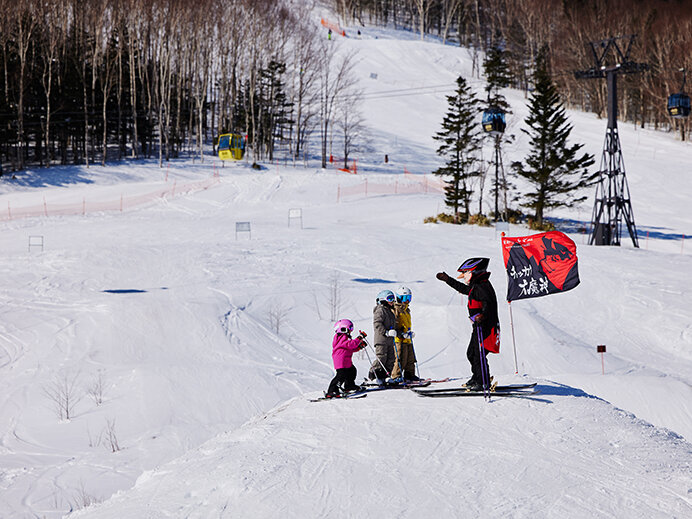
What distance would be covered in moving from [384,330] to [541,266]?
102 inches

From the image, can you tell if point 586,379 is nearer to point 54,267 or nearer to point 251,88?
point 54,267

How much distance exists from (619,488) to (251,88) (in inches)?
2116

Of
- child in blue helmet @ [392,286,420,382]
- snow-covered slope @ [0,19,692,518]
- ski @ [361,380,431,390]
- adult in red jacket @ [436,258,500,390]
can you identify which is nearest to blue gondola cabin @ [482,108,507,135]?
snow-covered slope @ [0,19,692,518]

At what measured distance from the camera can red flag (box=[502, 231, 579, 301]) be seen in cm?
896

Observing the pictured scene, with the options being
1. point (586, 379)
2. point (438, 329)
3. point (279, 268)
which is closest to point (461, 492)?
point (586, 379)

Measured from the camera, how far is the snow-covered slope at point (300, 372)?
17.6ft

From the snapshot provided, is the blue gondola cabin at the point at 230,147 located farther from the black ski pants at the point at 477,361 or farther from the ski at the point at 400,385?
the black ski pants at the point at 477,361

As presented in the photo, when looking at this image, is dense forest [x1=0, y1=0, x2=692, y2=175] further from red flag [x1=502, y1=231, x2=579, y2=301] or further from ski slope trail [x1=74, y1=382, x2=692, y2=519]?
ski slope trail [x1=74, y1=382, x2=692, y2=519]

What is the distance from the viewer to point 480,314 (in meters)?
7.56

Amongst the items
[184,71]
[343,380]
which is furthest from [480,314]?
[184,71]

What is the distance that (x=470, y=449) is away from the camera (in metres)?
6.04

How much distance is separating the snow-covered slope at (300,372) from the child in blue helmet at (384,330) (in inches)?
41.7

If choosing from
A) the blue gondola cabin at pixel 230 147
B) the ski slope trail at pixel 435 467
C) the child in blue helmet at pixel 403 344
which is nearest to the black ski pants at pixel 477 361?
the ski slope trail at pixel 435 467

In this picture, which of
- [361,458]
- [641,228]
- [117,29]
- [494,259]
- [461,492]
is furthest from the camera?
[117,29]
